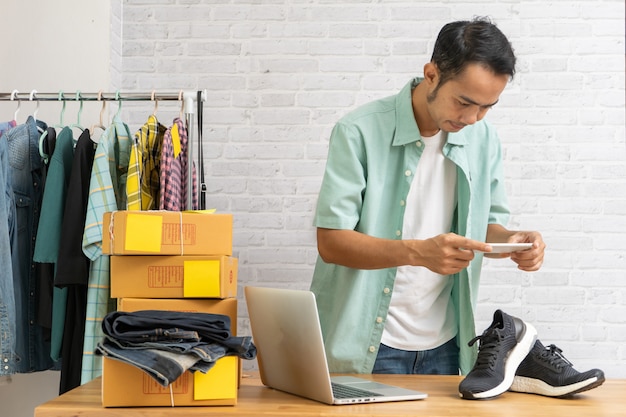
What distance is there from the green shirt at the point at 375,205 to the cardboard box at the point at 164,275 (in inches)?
16.5

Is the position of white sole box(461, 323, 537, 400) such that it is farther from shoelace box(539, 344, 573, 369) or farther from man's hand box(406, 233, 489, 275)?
man's hand box(406, 233, 489, 275)

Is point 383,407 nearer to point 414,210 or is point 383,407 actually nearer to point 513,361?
point 513,361

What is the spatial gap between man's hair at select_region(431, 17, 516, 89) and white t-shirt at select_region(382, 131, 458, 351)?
0.28m

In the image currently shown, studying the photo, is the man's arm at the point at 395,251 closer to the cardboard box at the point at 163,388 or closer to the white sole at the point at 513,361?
the white sole at the point at 513,361

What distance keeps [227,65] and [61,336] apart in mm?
1451

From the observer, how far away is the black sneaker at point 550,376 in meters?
1.69

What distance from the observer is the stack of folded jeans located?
1.54m

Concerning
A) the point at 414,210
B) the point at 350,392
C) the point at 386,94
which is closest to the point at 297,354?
the point at 350,392

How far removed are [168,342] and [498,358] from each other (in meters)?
0.73

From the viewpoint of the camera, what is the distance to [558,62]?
3.45 m

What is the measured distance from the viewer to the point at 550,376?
5.64ft

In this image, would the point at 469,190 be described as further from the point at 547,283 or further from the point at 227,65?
the point at 227,65

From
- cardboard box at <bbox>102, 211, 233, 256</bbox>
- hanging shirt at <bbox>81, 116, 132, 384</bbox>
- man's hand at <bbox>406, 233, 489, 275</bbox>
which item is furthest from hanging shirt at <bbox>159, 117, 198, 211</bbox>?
man's hand at <bbox>406, 233, 489, 275</bbox>

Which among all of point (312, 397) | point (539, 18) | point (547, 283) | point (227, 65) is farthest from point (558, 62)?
point (312, 397)
